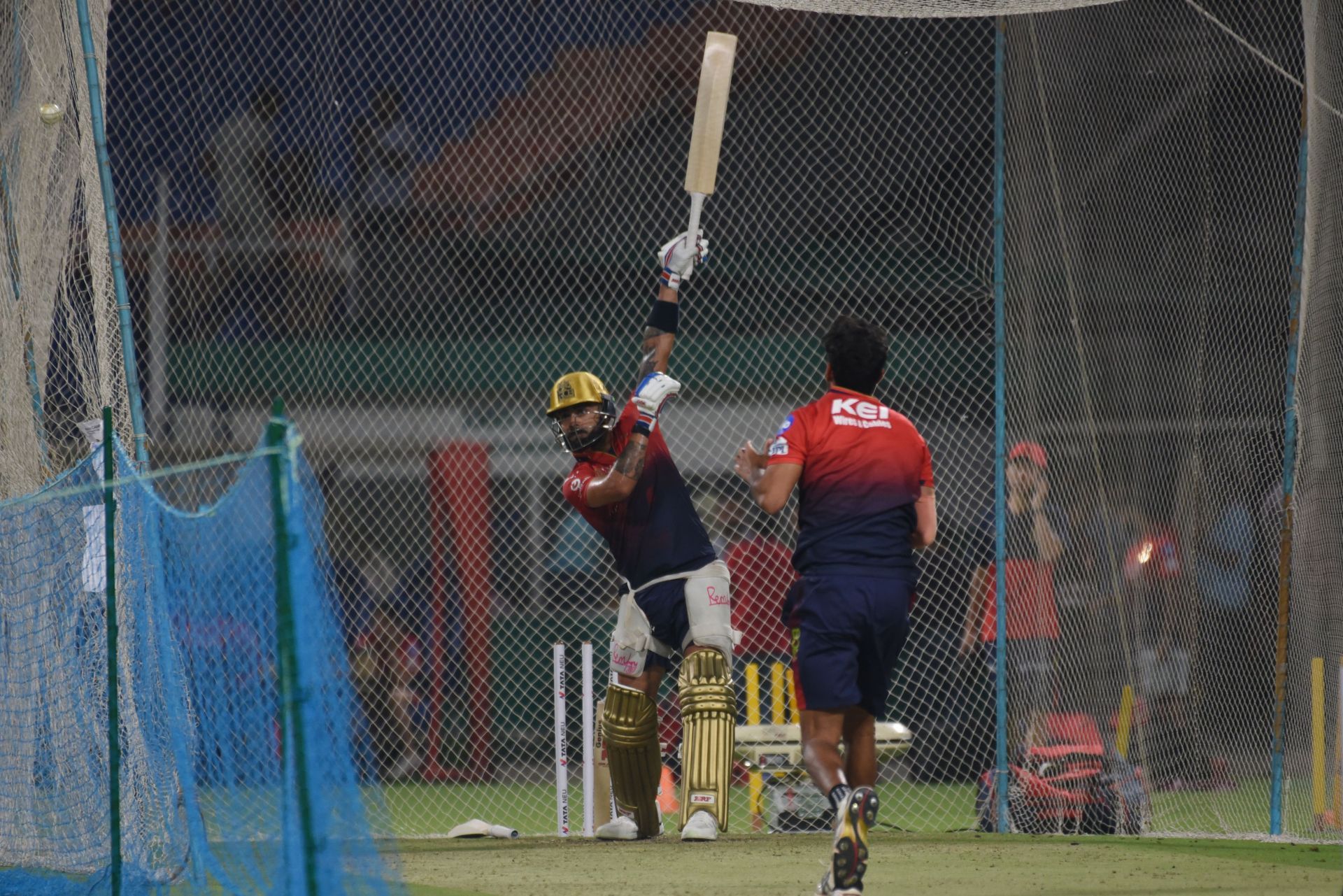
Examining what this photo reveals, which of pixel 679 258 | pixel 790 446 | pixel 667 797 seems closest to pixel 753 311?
pixel 667 797

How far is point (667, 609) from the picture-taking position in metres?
6.88

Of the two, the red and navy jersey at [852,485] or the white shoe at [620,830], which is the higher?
the red and navy jersey at [852,485]

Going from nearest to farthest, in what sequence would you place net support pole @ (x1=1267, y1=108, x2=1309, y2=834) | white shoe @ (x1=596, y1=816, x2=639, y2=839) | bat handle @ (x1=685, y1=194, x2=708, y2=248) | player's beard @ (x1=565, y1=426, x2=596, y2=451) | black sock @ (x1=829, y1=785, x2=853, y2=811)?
black sock @ (x1=829, y1=785, x2=853, y2=811), bat handle @ (x1=685, y1=194, x2=708, y2=248), player's beard @ (x1=565, y1=426, x2=596, y2=451), white shoe @ (x1=596, y1=816, x2=639, y2=839), net support pole @ (x1=1267, y1=108, x2=1309, y2=834)

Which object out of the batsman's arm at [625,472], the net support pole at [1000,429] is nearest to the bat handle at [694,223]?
the batsman's arm at [625,472]

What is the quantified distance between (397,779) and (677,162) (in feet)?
16.9

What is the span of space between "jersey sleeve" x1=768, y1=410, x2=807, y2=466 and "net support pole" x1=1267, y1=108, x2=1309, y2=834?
3.38m

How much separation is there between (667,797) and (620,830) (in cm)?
197

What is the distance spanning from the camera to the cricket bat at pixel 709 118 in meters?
6.59

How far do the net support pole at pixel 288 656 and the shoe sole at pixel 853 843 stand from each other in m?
1.61

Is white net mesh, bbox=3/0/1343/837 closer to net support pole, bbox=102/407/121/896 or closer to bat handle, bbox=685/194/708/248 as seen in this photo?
bat handle, bbox=685/194/708/248

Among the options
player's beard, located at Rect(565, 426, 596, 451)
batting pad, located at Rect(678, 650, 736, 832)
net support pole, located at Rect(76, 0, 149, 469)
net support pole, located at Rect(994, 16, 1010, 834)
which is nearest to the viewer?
net support pole, located at Rect(76, 0, 149, 469)

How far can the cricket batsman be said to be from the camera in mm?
6777

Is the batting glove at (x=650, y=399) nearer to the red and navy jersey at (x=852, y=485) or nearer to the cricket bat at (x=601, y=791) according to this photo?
the red and navy jersey at (x=852, y=485)

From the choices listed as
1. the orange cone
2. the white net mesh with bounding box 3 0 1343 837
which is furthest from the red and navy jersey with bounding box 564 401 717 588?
the orange cone
